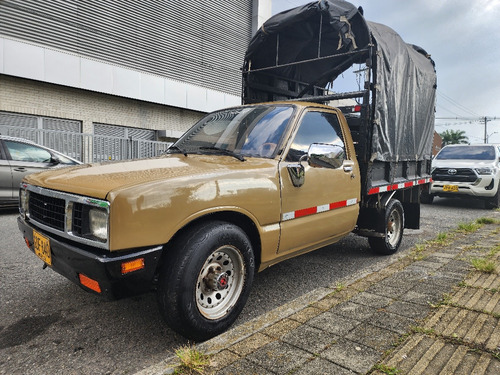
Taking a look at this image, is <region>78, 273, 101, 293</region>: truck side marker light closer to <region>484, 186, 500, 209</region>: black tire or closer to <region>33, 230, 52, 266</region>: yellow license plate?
<region>33, 230, 52, 266</region>: yellow license plate

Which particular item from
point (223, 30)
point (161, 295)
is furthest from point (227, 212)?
point (223, 30)

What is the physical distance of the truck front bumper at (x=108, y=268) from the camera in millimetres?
1997

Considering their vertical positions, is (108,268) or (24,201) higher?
(24,201)

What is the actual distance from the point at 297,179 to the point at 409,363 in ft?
5.13

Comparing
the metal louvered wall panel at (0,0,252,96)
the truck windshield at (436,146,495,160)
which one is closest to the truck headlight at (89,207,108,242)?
the truck windshield at (436,146,495,160)

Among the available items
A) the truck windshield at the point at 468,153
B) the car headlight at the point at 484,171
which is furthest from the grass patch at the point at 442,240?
the truck windshield at the point at 468,153

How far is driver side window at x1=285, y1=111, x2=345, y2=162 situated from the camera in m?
3.22

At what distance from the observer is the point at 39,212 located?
258 cm

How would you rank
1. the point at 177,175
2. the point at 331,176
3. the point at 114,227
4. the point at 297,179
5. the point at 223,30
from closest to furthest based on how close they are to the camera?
the point at 114,227 → the point at 177,175 → the point at 297,179 → the point at 331,176 → the point at 223,30

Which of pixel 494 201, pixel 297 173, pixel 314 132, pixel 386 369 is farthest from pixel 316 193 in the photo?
pixel 494 201

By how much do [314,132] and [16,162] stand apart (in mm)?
6269

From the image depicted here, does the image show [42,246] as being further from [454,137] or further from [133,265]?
[454,137]

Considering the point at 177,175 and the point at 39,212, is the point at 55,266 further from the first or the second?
the point at 177,175

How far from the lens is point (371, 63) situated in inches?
164
